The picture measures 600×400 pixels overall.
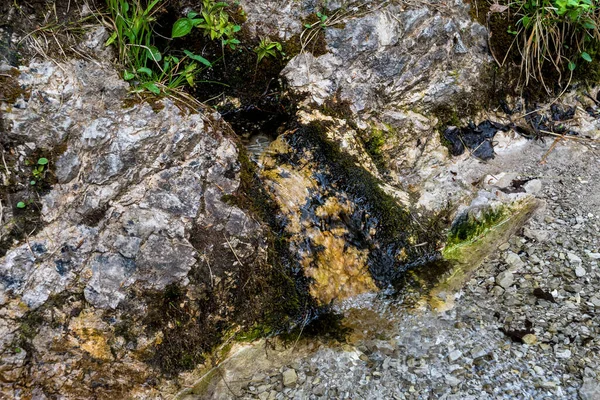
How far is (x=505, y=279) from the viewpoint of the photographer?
3.33m

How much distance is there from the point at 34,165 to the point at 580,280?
3.54 meters

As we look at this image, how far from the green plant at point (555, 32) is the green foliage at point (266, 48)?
2261 mm

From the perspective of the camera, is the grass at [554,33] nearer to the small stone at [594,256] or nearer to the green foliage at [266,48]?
the small stone at [594,256]

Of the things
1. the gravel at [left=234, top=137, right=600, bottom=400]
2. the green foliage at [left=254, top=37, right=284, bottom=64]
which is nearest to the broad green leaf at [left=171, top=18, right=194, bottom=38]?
the green foliage at [left=254, top=37, right=284, bottom=64]

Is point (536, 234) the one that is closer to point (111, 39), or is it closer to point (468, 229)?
point (468, 229)

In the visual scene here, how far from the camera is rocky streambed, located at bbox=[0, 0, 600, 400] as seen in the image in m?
2.62

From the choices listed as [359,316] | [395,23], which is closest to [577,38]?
[395,23]

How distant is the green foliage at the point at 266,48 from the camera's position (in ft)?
12.1

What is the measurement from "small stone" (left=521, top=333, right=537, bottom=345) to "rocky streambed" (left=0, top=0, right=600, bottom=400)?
10mm

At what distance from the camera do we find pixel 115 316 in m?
2.66

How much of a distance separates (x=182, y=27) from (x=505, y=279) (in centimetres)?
289

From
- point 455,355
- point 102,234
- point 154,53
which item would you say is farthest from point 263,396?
point 154,53

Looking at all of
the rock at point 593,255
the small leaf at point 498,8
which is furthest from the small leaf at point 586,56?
the rock at point 593,255

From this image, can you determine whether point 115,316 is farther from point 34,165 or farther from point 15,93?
point 15,93
